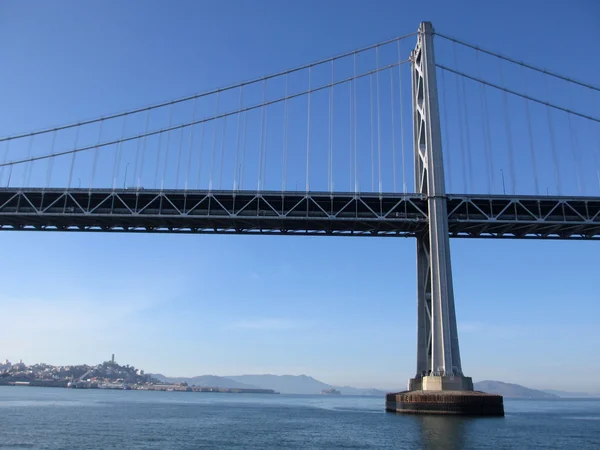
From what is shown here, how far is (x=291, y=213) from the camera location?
1870 inches

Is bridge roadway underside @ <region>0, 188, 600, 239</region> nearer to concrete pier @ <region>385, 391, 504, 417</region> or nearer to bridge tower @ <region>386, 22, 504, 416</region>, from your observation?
bridge tower @ <region>386, 22, 504, 416</region>

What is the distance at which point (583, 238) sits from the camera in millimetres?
47656

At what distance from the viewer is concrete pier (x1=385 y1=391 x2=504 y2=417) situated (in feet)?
118

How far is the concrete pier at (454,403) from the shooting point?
36.0m

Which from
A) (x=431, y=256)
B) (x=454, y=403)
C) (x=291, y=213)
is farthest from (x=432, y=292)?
(x=291, y=213)

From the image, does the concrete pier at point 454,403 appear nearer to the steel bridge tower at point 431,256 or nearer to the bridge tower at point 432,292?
the bridge tower at point 432,292

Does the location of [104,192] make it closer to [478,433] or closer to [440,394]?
[440,394]

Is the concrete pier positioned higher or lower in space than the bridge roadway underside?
lower

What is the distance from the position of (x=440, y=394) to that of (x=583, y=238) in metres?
20.4

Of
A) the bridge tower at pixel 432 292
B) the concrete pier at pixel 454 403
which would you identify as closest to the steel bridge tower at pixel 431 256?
the bridge tower at pixel 432 292

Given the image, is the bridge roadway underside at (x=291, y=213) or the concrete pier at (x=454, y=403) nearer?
the concrete pier at (x=454, y=403)

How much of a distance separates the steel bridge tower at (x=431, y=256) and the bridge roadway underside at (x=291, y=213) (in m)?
2.24

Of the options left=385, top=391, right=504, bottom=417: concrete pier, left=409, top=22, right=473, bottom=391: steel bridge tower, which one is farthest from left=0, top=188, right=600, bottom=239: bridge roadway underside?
left=385, top=391, right=504, bottom=417: concrete pier

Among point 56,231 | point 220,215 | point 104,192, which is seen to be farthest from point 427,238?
point 56,231
